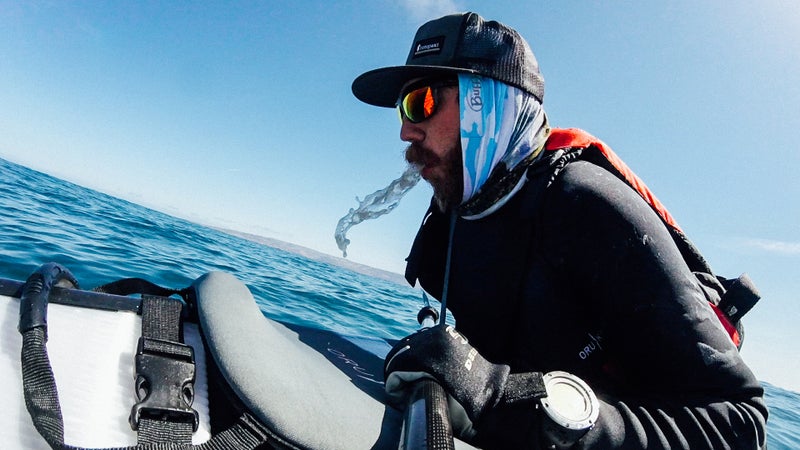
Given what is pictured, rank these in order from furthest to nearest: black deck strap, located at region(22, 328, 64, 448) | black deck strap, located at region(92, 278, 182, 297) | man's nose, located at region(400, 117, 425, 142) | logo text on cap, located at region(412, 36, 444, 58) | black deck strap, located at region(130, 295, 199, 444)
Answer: man's nose, located at region(400, 117, 425, 142), logo text on cap, located at region(412, 36, 444, 58), black deck strap, located at region(92, 278, 182, 297), black deck strap, located at region(130, 295, 199, 444), black deck strap, located at region(22, 328, 64, 448)

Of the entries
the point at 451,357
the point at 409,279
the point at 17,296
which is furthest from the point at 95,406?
the point at 409,279

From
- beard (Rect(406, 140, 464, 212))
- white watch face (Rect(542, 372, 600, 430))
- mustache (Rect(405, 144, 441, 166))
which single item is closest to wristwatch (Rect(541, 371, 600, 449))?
white watch face (Rect(542, 372, 600, 430))

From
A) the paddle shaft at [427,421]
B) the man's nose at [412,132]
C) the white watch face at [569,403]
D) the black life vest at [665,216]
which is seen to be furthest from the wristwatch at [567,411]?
the man's nose at [412,132]

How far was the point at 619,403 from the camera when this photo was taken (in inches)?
51.4

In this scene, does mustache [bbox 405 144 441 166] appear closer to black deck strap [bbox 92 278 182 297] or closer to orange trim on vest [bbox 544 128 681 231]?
orange trim on vest [bbox 544 128 681 231]

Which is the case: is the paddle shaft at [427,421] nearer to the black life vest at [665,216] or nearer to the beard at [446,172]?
→ the black life vest at [665,216]

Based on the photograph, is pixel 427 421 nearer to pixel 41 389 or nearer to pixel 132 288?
pixel 41 389

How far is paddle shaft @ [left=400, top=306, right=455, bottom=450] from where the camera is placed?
89 centimetres

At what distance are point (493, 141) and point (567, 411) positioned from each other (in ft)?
4.11

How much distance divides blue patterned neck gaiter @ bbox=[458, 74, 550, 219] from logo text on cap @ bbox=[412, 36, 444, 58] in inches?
8.6

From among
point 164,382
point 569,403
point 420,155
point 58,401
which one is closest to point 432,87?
point 420,155

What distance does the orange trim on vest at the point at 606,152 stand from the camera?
5.94ft

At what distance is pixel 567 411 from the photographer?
1.20m

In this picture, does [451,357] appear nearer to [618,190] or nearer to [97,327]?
[618,190]
